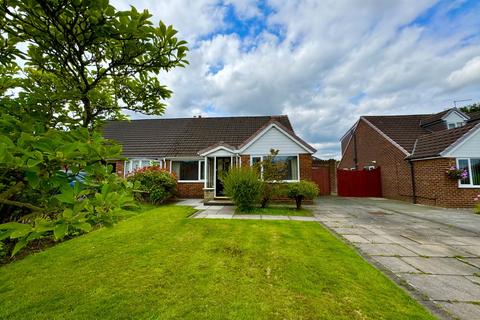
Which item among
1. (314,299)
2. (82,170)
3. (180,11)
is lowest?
(314,299)

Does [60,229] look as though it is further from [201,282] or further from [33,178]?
[201,282]

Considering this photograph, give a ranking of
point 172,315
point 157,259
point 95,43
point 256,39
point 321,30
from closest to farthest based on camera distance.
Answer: point 95,43, point 172,315, point 157,259, point 321,30, point 256,39

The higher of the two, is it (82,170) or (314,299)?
(82,170)

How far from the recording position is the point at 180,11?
6555mm

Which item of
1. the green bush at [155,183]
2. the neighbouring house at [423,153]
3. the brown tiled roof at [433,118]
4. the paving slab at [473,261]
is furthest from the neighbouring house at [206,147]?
the brown tiled roof at [433,118]

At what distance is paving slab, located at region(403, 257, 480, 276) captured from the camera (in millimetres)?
4039

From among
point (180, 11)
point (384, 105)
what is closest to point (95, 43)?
point (180, 11)

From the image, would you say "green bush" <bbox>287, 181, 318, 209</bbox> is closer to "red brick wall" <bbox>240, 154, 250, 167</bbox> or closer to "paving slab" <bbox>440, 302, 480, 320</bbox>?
"red brick wall" <bbox>240, 154, 250, 167</bbox>

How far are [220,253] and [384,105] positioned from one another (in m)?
28.8

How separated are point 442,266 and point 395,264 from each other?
3.07ft

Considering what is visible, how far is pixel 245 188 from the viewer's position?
10.0 m

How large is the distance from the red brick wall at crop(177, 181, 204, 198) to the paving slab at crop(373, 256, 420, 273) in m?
12.5

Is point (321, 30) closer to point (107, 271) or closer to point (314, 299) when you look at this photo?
point (314, 299)

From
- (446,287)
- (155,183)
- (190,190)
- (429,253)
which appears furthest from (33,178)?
(190,190)
